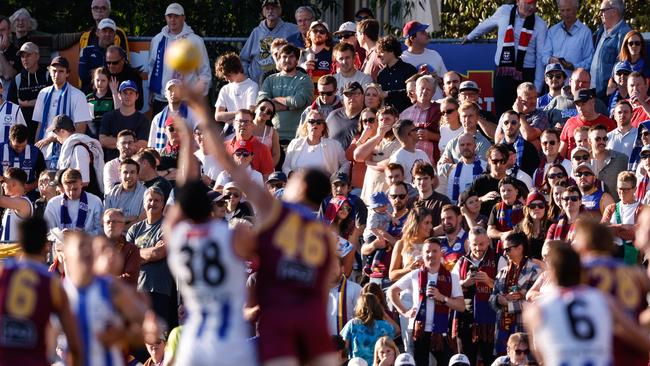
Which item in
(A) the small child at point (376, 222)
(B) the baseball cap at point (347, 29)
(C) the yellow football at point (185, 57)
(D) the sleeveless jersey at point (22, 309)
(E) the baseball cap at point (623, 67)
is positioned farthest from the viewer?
(B) the baseball cap at point (347, 29)

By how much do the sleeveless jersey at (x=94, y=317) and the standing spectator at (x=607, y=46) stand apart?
10330mm

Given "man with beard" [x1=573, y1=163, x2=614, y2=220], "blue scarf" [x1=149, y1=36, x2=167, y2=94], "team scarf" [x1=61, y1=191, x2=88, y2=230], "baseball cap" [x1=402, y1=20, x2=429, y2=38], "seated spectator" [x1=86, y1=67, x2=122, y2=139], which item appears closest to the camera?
"man with beard" [x1=573, y1=163, x2=614, y2=220]

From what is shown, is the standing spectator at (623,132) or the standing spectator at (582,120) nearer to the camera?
the standing spectator at (623,132)

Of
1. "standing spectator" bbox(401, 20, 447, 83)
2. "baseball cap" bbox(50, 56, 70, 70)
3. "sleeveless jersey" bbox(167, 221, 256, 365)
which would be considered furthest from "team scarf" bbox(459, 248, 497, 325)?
"baseball cap" bbox(50, 56, 70, 70)

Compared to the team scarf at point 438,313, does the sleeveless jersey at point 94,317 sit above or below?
above

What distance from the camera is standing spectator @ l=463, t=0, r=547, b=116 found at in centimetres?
2173

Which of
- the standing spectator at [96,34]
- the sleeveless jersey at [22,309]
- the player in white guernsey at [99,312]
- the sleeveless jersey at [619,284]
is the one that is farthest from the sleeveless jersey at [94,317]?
the standing spectator at [96,34]

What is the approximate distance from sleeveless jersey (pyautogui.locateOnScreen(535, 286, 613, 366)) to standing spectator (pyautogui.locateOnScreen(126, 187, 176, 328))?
23.0 feet

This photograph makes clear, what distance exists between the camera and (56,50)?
77.8ft

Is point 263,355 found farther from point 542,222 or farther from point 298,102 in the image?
point 298,102

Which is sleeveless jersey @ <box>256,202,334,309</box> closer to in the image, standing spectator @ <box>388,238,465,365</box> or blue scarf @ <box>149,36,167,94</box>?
standing spectator @ <box>388,238,465,365</box>

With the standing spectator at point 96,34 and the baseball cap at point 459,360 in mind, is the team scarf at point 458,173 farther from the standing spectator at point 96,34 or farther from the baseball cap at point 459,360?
the standing spectator at point 96,34

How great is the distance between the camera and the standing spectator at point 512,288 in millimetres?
16906

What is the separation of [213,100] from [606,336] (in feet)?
42.8
